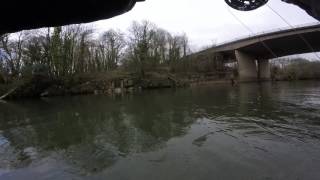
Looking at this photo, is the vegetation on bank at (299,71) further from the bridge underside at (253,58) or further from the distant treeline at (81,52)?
the distant treeline at (81,52)

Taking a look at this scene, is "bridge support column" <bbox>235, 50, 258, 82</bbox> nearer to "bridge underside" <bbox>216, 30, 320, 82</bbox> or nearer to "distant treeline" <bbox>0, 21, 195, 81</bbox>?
"bridge underside" <bbox>216, 30, 320, 82</bbox>

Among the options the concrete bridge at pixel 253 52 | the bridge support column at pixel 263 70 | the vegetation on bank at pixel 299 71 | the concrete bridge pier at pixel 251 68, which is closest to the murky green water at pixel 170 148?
the concrete bridge at pixel 253 52

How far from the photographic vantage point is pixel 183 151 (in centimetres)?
1026

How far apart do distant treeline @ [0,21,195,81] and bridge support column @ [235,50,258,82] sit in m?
12.9

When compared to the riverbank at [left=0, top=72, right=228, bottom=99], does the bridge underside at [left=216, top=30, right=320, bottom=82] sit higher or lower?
higher

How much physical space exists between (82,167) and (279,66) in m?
82.9

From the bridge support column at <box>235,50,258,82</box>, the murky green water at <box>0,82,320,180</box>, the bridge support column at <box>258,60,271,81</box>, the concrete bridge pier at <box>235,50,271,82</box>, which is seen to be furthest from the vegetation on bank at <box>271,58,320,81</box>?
the murky green water at <box>0,82,320,180</box>

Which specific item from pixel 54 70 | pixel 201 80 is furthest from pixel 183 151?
pixel 201 80

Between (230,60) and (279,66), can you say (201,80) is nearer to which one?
(230,60)

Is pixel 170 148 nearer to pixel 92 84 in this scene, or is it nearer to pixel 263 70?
pixel 92 84

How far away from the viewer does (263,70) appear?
75.8m

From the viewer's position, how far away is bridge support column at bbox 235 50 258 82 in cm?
6973

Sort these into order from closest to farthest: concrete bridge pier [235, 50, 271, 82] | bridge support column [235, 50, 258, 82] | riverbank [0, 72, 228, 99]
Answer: riverbank [0, 72, 228, 99]
bridge support column [235, 50, 258, 82]
concrete bridge pier [235, 50, 271, 82]

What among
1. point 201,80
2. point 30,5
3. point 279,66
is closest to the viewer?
point 30,5
